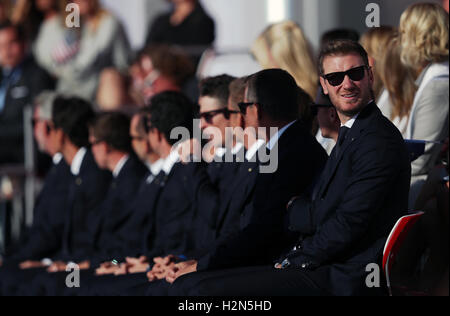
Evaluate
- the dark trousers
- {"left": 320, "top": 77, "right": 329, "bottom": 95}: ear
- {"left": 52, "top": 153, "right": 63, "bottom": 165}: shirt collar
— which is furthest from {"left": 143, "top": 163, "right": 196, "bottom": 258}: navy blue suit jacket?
{"left": 52, "top": 153, "right": 63, "bottom": 165}: shirt collar

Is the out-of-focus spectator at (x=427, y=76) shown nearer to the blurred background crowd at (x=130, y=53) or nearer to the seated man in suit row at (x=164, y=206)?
the blurred background crowd at (x=130, y=53)

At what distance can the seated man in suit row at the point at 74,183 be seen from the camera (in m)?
7.31

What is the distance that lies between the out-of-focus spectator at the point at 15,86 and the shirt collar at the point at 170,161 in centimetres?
305

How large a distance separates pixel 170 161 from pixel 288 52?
39.5 inches

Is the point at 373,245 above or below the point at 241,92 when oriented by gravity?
below

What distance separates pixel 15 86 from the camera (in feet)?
30.9

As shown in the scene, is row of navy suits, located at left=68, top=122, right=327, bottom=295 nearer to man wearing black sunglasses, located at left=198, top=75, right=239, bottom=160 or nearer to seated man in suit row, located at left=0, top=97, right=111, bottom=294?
man wearing black sunglasses, located at left=198, top=75, right=239, bottom=160

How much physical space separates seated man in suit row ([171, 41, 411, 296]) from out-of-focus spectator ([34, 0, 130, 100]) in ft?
15.9

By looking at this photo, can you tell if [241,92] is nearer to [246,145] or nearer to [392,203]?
[246,145]

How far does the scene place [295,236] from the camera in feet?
16.1

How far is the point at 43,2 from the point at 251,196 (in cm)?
559

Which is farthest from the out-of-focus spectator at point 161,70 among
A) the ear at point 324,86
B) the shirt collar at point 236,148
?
the ear at point 324,86
